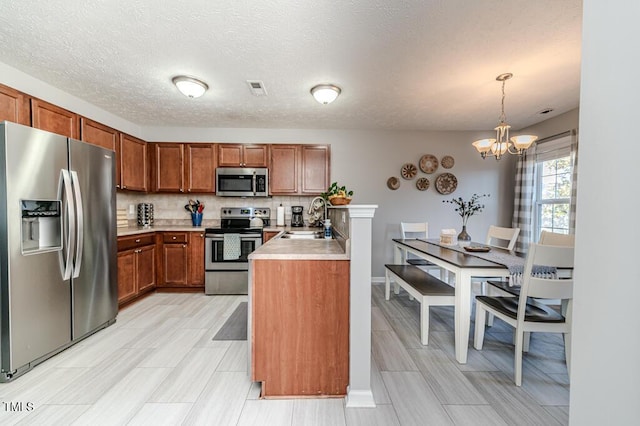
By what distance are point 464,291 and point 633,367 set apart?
1670mm

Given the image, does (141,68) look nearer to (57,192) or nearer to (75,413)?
(57,192)

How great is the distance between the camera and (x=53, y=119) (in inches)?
100

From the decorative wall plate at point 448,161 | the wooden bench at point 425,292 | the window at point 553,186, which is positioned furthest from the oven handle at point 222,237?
the window at point 553,186

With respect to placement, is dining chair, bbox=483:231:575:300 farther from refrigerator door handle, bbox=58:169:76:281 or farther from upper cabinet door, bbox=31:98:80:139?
upper cabinet door, bbox=31:98:80:139

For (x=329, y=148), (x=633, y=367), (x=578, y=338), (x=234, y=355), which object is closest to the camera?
(x=633, y=367)

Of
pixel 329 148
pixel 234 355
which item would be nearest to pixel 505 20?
pixel 329 148

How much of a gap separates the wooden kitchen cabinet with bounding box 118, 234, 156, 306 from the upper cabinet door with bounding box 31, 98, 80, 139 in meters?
1.23

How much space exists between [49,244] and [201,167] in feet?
7.13

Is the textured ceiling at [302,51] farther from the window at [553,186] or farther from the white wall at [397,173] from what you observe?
the white wall at [397,173]

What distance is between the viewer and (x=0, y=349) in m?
1.80

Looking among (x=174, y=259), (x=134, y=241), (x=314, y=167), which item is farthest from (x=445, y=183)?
(x=134, y=241)

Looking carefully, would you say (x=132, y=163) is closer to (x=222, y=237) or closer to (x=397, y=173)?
(x=222, y=237)

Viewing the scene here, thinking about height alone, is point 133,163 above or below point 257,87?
below

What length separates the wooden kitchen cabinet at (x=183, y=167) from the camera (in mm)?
3951
